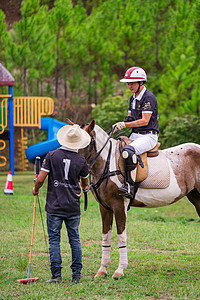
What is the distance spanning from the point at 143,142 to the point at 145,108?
47 cm

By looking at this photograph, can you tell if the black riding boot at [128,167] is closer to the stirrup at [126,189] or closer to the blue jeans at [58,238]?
the stirrup at [126,189]

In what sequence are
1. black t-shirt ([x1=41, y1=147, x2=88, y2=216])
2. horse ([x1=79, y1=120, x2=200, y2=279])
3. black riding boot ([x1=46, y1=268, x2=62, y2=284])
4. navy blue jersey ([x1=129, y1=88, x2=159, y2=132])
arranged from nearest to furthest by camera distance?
1. black t-shirt ([x1=41, y1=147, x2=88, y2=216])
2. black riding boot ([x1=46, y1=268, x2=62, y2=284])
3. horse ([x1=79, y1=120, x2=200, y2=279])
4. navy blue jersey ([x1=129, y1=88, x2=159, y2=132])

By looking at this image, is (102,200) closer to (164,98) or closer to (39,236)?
(39,236)

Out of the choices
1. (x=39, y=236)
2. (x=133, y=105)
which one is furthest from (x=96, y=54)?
(x=133, y=105)

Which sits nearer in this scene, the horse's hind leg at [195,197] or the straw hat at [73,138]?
the straw hat at [73,138]

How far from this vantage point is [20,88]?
28.6m

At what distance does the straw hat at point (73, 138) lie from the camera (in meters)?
5.60

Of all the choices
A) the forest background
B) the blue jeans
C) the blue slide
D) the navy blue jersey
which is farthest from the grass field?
the forest background

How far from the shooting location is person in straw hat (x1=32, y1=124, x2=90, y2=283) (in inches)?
217

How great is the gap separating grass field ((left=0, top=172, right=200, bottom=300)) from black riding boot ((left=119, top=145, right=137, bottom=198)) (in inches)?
44.7

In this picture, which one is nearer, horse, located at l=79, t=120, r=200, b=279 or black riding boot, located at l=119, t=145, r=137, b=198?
black riding boot, located at l=119, t=145, r=137, b=198

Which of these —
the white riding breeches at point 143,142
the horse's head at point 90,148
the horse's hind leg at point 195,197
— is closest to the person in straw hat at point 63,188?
the horse's head at point 90,148

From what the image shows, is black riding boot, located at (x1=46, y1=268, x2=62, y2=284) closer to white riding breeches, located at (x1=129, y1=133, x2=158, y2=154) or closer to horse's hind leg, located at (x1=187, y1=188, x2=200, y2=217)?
white riding breeches, located at (x1=129, y1=133, x2=158, y2=154)

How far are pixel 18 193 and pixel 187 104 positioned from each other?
37.0 ft
